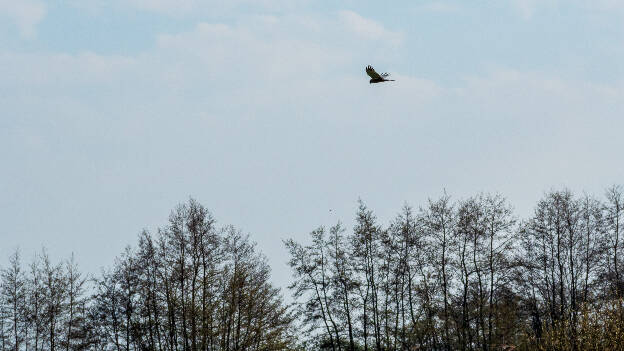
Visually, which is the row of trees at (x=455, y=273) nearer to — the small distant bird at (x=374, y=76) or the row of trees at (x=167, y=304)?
the row of trees at (x=167, y=304)

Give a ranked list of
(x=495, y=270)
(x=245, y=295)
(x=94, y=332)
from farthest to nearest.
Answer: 1. (x=94, y=332)
2. (x=495, y=270)
3. (x=245, y=295)

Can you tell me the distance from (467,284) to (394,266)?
5.52 meters

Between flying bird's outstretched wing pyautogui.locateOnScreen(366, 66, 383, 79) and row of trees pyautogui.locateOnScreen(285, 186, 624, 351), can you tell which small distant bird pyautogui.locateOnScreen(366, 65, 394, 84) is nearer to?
flying bird's outstretched wing pyautogui.locateOnScreen(366, 66, 383, 79)

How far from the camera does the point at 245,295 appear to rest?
3659cm

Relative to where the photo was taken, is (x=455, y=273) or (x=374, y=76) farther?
(x=455, y=273)

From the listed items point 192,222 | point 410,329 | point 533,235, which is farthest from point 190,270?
point 533,235

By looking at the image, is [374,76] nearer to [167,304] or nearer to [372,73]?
[372,73]

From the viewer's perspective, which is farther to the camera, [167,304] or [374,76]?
[167,304]

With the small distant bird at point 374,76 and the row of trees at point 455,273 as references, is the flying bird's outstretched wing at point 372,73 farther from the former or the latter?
the row of trees at point 455,273

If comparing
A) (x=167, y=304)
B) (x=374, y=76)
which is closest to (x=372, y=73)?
(x=374, y=76)

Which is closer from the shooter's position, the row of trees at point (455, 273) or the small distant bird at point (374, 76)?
the small distant bird at point (374, 76)

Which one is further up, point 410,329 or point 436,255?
point 436,255

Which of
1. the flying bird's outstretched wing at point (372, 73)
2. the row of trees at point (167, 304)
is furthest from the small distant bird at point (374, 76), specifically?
the row of trees at point (167, 304)

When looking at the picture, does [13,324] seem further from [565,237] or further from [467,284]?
[565,237]
